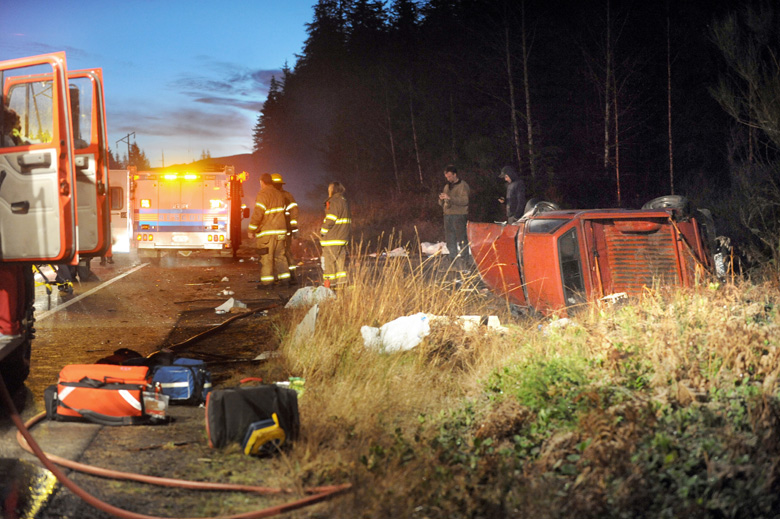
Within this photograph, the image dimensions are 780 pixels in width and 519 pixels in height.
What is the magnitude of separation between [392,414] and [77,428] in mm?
2067

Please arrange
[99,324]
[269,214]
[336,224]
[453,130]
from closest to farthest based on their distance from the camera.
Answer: [99,324] < [336,224] < [269,214] < [453,130]

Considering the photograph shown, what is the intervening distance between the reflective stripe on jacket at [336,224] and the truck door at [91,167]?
15.8ft

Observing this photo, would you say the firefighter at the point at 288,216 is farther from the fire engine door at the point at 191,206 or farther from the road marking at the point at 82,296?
the fire engine door at the point at 191,206

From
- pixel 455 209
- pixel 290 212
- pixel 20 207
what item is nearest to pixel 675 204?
pixel 455 209

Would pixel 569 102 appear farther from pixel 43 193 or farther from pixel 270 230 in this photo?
pixel 43 193

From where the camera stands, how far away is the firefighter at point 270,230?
1290cm

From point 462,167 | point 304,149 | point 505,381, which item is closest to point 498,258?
point 505,381

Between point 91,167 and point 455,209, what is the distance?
7.75m

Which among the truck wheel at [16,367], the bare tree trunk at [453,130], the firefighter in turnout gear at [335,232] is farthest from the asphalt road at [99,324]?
the bare tree trunk at [453,130]

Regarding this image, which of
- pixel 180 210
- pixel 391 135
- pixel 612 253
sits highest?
pixel 391 135

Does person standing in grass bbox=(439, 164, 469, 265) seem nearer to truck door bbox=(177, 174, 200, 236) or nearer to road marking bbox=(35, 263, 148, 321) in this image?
road marking bbox=(35, 263, 148, 321)

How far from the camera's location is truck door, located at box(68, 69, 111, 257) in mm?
6891

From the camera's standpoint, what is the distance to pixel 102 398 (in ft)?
16.2

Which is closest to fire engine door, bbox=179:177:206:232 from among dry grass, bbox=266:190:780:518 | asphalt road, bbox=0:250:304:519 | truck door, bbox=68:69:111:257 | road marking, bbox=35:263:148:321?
asphalt road, bbox=0:250:304:519
